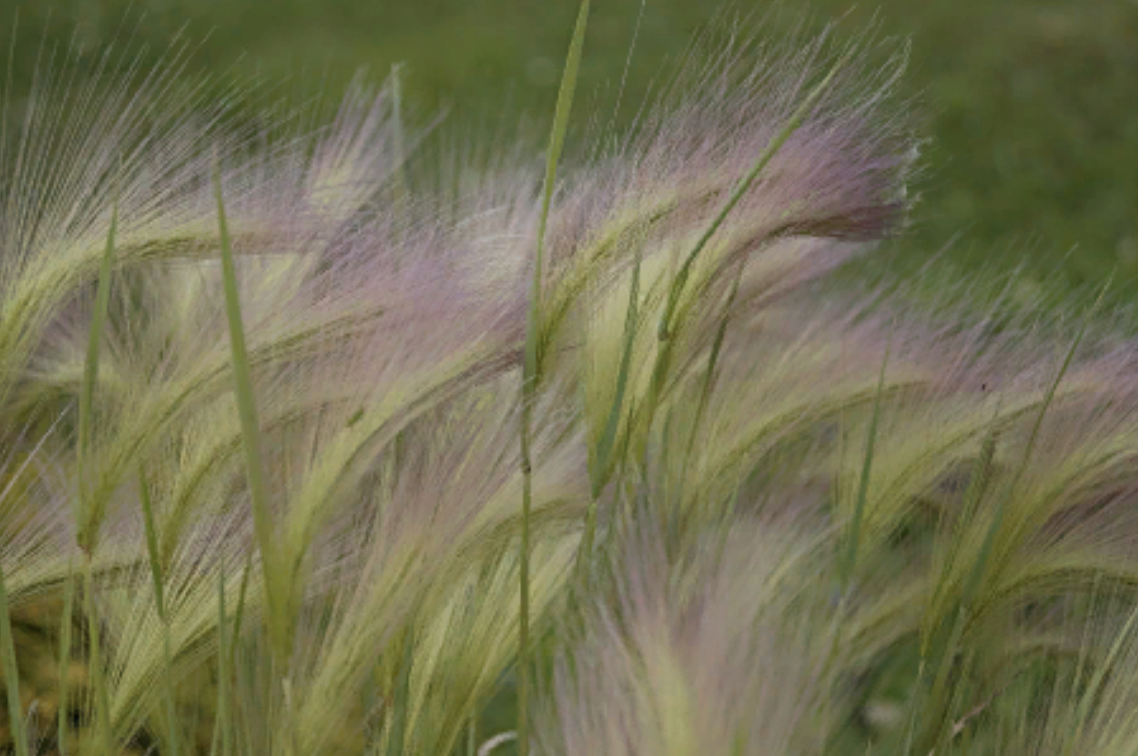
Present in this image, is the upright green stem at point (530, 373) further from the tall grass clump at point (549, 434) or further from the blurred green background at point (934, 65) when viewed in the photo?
the blurred green background at point (934, 65)

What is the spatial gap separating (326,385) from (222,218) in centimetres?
14

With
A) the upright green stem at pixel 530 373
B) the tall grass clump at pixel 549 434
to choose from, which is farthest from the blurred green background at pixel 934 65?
the upright green stem at pixel 530 373

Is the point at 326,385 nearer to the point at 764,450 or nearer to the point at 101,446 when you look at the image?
the point at 101,446

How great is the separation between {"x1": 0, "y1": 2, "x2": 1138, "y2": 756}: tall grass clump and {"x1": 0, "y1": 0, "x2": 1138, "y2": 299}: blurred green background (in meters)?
1.80

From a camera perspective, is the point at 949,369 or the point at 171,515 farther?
the point at 949,369

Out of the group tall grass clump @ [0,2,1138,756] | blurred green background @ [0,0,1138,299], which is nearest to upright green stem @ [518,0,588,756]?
tall grass clump @ [0,2,1138,756]

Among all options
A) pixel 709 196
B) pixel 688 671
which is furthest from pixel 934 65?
pixel 688 671

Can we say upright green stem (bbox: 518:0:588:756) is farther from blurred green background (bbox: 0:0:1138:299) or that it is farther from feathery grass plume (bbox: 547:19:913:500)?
blurred green background (bbox: 0:0:1138:299)

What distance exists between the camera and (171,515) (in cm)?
70

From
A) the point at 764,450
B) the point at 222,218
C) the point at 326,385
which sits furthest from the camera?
the point at 764,450

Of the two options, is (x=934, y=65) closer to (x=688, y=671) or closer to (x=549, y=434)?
(x=549, y=434)

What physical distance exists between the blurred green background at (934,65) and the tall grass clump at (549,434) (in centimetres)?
180

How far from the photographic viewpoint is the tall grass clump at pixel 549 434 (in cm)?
67

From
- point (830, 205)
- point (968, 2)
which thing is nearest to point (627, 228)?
point (830, 205)
